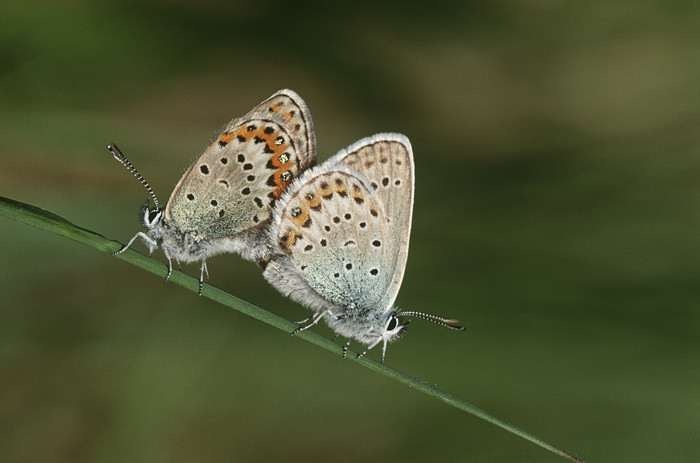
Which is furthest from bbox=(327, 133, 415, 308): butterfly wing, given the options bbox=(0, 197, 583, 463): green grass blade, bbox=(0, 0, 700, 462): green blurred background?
bbox=(0, 197, 583, 463): green grass blade

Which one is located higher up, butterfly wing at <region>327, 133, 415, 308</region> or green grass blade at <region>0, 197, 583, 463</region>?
butterfly wing at <region>327, 133, 415, 308</region>

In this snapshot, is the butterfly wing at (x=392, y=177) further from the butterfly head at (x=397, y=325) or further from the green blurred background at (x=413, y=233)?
the green blurred background at (x=413, y=233)

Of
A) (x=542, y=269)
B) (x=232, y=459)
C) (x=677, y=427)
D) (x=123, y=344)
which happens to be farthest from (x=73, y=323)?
(x=677, y=427)

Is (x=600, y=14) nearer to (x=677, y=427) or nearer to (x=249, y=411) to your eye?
(x=677, y=427)

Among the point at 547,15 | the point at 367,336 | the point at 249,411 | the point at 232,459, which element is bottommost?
the point at 232,459

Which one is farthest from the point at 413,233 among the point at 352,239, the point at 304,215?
the point at 304,215

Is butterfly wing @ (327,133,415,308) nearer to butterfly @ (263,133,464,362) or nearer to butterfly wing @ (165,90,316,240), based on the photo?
butterfly @ (263,133,464,362)

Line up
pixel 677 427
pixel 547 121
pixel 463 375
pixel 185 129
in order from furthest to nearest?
pixel 547 121 → pixel 185 129 → pixel 463 375 → pixel 677 427
